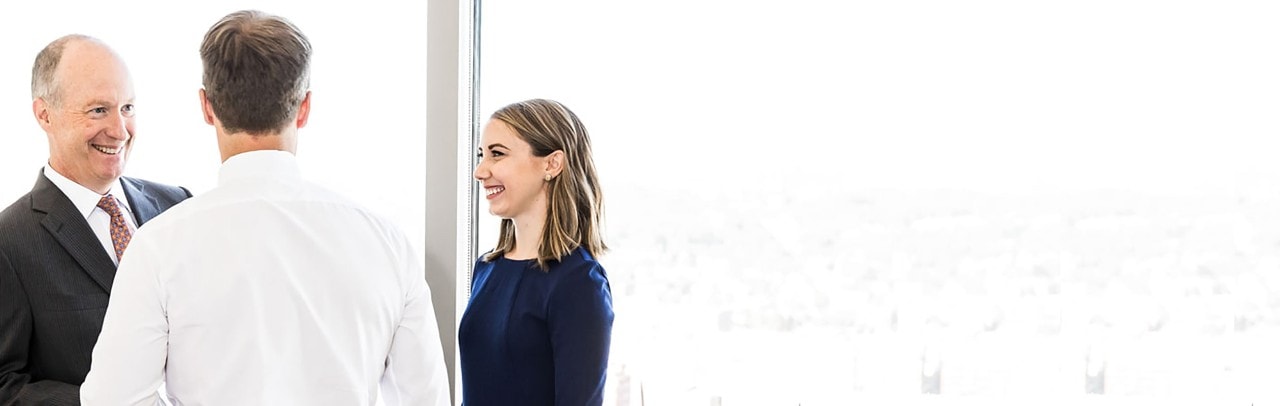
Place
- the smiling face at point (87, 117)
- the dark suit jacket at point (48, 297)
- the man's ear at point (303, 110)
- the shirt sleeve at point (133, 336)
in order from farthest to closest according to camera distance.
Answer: the smiling face at point (87, 117), the dark suit jacket at point (48, 297), the man's ear at point (303, 110), the shirt sleeve at point (133, 336)

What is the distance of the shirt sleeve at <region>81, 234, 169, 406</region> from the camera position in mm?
1220

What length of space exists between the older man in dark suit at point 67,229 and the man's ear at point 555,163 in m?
0.73

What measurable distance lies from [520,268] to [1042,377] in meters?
1.05

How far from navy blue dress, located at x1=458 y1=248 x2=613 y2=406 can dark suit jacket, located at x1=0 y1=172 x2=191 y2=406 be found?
0.60 meters

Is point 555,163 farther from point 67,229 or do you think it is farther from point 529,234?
point 67,229

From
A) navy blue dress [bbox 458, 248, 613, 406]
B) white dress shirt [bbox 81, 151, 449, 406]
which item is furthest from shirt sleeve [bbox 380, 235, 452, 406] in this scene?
navy blue dress [bbox 458, 248, 613, 406]

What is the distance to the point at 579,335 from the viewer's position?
1.58 m

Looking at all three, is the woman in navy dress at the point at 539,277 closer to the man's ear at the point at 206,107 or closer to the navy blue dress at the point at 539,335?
the navy blue dress at the point at 539,335

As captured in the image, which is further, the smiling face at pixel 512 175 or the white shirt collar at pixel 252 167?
the smiling face at pixel 512 175

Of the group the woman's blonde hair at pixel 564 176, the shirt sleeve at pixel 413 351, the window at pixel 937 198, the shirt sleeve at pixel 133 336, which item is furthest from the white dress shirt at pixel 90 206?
the window at pixel 937 198

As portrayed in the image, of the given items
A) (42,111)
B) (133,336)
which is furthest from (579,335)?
(42,111)

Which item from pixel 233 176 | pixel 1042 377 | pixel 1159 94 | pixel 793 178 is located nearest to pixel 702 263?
pixel 793 178

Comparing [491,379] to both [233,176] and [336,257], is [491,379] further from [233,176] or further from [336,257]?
[233,176]

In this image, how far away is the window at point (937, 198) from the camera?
1852mm
